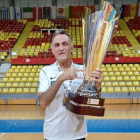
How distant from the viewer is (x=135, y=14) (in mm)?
11078

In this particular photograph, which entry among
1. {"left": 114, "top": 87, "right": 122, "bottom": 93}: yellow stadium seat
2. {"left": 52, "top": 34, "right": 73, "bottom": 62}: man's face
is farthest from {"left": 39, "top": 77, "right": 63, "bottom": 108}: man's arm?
{"left": 114, "top": 87, "right": 122, "bottom": 93}: yellow stadium seat

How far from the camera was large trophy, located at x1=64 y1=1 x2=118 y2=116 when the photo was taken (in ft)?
2.67

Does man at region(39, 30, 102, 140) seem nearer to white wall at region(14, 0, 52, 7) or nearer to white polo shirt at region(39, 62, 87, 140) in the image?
white polo shirt at region(39, 62, 87, 140)

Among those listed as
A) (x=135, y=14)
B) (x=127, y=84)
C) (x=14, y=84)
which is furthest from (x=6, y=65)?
(x=135, y=14)

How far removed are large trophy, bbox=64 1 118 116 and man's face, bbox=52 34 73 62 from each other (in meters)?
0.09

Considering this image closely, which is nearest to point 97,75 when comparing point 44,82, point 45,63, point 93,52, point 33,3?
point 93,52

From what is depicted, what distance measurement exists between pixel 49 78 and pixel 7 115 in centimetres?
377

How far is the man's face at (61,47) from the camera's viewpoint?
86 centimetres

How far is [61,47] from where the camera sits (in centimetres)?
86

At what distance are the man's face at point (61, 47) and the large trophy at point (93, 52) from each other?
85 millimetres

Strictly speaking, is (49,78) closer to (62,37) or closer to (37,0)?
(62,37)

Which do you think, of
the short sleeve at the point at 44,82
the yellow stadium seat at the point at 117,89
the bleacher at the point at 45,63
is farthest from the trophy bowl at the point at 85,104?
the yellow stadium seat at the point at 117,89

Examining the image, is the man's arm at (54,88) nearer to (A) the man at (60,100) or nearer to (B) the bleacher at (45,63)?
(A) the man at (60,100)

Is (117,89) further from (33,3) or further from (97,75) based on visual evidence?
(33,3)
